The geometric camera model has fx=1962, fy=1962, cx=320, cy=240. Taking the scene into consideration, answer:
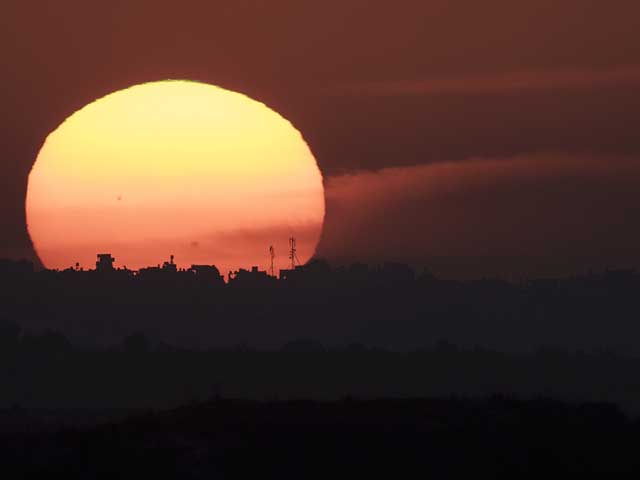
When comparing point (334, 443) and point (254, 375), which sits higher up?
point (254, 375)

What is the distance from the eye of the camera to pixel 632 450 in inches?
2303

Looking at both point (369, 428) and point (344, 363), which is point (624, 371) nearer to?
point (344, 363)

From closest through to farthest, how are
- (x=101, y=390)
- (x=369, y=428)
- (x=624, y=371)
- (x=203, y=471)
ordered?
1. (x=203, y=471)
2. (x=369, y=428)
3. (x=101, y=390)
4. (x=624, y=371)

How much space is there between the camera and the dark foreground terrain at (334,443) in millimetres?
54625

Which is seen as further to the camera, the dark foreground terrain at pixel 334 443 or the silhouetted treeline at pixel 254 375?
the silhouetted treeline at pixel 254 375

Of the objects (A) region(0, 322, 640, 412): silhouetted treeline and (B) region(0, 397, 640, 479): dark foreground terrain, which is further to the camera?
(A) region(0, 322, 640, 412): silhouetted treeline

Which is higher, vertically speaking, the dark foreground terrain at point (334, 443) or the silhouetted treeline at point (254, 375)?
the silhouetted treeline at point (254, 375)

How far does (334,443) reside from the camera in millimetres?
56250

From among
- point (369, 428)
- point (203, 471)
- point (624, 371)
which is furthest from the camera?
point (624, 371)

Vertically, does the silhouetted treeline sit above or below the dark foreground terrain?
above

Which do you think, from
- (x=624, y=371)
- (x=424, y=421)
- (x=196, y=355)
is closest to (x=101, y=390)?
(x=196, y=355)

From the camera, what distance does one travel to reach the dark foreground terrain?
179ft

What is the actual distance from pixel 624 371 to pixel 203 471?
14156 centimetres

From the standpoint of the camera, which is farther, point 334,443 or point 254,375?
point 254,375
